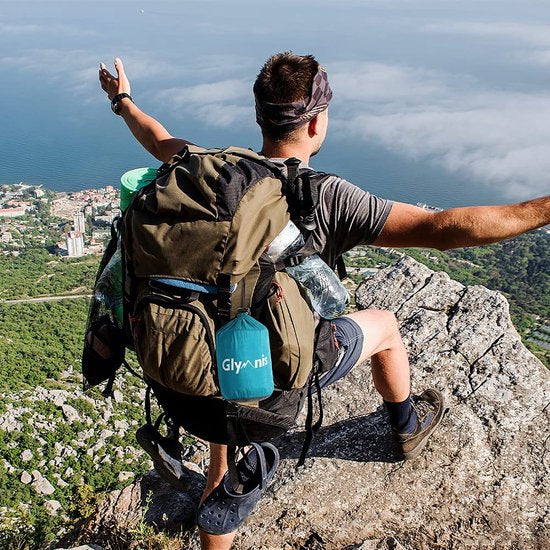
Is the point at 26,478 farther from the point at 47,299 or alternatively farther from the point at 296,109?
the point at 47,299

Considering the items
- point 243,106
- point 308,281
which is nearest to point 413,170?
point 243,106

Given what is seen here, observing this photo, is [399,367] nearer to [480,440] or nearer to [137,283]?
[480,440]

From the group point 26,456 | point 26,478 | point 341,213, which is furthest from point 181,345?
point 26,456

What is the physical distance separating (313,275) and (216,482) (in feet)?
4.28

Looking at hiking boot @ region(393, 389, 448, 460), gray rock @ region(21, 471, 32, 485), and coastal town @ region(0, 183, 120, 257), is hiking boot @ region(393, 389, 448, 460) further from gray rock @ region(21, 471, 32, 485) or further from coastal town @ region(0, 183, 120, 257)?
coastal town @ region(0, 183, 120, 257)

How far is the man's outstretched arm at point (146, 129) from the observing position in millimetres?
2961

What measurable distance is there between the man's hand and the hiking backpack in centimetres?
158

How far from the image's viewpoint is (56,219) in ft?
229

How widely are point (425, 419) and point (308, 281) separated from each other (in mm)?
1751

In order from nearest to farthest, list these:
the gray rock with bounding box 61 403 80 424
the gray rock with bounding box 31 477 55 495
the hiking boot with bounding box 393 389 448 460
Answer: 1. the hiking boot with bounding box 393 389 448 460
2. the gray rock with bounding box 31 477 55 495
3. the gray rock with bounding box 61 403 80 424

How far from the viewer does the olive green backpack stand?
74.2 inches

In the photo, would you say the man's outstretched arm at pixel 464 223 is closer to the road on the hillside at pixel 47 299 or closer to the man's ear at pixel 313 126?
the man's ear at pixel 313 126

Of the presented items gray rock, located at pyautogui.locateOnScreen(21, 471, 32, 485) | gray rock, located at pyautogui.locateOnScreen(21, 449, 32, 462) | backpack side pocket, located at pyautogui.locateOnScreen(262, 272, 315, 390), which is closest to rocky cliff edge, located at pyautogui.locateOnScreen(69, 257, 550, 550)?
backpack side pocket, located at pyautogui.locateOnScreen(262, 272, 315, 390)

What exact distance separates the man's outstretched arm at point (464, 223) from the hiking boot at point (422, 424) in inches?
66.0
